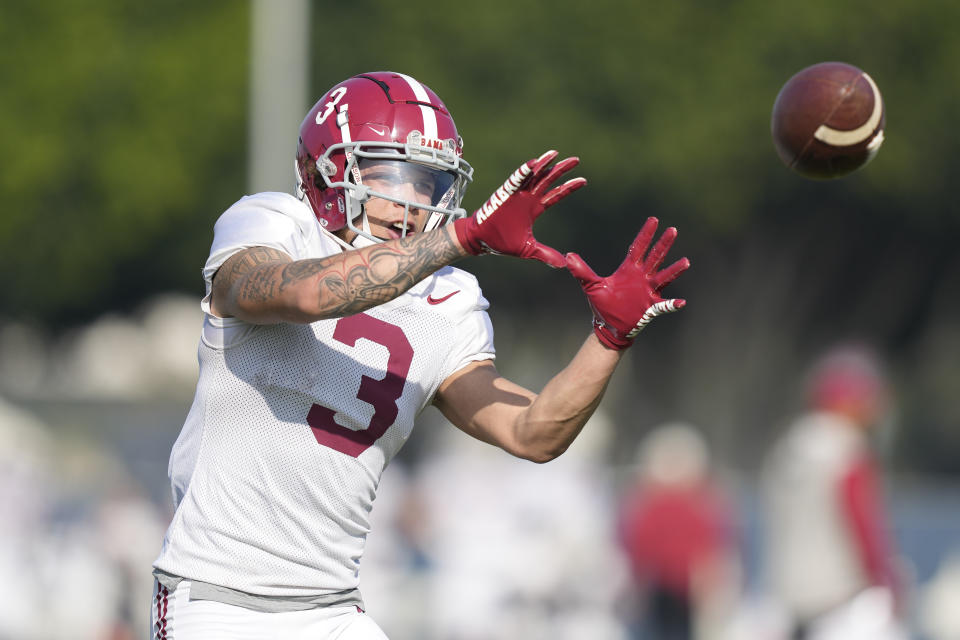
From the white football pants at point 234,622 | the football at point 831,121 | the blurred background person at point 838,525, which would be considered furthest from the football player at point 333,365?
the blurred background person at point 838,525

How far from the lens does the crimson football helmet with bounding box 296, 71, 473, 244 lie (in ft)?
13.4

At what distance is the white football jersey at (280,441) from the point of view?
3754mm

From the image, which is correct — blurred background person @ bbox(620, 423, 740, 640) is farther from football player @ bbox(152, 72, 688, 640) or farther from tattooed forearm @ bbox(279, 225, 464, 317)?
tattooed forearm @ bbox(279, 225, 464, 317)

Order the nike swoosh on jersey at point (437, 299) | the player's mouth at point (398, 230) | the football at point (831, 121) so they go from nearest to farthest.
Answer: the player's mouth at point (398, 230)
the nike swoosh on jersey at point (437, 299)
the football at point (831, 121)

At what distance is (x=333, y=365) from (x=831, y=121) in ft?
5.92

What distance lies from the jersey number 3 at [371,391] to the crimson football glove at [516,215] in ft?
1.97

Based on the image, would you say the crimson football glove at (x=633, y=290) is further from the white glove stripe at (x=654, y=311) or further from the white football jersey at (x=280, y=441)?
the white football jersey at (x=280, y=441)

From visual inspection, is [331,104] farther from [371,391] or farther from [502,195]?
[502,195]

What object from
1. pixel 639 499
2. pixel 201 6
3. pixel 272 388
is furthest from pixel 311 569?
pixel 201 6

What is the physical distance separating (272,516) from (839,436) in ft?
14.0

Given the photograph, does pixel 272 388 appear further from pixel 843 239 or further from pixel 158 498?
pixel 843 239

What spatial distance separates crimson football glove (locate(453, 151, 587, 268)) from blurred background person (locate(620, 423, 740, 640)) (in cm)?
731

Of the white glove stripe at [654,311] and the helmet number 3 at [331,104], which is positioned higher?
the helmet number 3 at [331,104]

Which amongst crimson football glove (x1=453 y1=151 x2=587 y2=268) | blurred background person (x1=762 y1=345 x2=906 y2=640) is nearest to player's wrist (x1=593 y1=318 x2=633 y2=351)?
crimson football glove (x1=453 y1=151 x2=587 y2=268)
